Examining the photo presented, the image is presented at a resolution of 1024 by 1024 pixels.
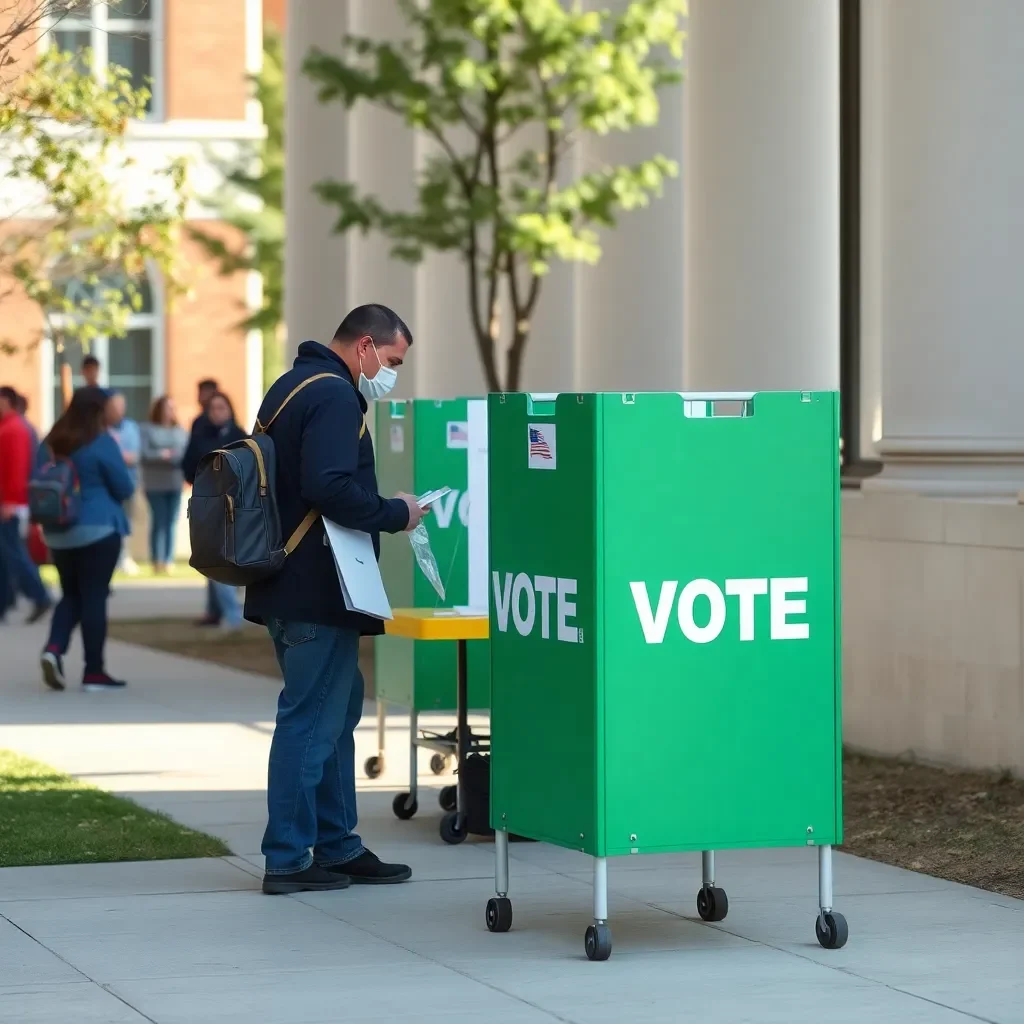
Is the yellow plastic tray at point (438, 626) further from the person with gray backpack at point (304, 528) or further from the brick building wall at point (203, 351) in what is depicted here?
the brick building wall at point (203, 351)

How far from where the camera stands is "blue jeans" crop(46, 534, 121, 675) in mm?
14258

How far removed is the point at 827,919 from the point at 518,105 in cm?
1012

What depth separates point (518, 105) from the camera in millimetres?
16062

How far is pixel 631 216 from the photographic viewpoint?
1603 centimetres

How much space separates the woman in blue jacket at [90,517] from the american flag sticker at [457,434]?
4.75m

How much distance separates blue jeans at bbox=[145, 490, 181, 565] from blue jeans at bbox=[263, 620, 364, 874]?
58.8 ft

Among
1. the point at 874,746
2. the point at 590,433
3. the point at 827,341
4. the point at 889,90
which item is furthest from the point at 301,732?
the point at 827,341

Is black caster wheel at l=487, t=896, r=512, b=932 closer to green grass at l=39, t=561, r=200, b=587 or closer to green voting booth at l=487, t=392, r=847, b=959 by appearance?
green voting booth at l=487, t=392, r=847, b=959

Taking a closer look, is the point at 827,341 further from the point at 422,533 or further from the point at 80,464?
the point at 422,533

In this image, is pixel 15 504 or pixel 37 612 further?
pixel 37 612

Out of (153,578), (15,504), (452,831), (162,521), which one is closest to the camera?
(452,831)

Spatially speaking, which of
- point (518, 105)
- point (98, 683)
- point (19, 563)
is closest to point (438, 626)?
point (98, 683)

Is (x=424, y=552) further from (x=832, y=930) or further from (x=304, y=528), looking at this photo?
(x=832, y=930)

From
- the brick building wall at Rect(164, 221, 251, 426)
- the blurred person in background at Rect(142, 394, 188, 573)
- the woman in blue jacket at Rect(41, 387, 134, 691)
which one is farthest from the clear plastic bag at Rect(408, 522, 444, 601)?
the brick building wall at Rect(164, 221, 251, 426)
